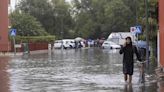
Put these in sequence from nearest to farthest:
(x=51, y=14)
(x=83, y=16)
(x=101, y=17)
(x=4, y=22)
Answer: (x=4, y=22), (x=101, y=17), (x=51, y=14), (x=83, y=16)

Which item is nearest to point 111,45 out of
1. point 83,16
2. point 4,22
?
point 4,22

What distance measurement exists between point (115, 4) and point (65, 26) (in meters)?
16.4

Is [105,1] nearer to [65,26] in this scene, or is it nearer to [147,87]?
[65,26]

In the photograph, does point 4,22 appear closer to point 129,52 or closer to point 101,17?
point 129,52

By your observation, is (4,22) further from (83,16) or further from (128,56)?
(83,16)

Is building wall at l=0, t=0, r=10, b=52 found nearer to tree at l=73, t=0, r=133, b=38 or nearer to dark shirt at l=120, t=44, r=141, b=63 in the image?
dark shirt at l=120, t=44, r=141, b=63

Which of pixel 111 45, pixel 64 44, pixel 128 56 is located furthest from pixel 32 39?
pixel 128 56

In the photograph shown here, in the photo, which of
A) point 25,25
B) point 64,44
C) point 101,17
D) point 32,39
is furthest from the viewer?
point 101,17

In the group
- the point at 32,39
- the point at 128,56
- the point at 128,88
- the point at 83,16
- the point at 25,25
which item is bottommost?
the point at 128,88

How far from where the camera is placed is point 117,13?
102 m

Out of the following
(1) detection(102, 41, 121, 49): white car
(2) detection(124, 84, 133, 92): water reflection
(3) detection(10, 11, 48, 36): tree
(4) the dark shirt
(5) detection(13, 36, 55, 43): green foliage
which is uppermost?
(3) detection(10, 11, 48, 36): tree

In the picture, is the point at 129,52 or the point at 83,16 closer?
the point at 129,52

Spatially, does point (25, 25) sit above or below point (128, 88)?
above

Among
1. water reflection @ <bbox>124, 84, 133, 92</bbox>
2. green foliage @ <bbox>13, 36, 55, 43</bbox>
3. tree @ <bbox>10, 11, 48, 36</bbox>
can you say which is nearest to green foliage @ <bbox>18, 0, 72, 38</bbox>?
tree @ <bbox>10, 11, 48, 36</bbox>
